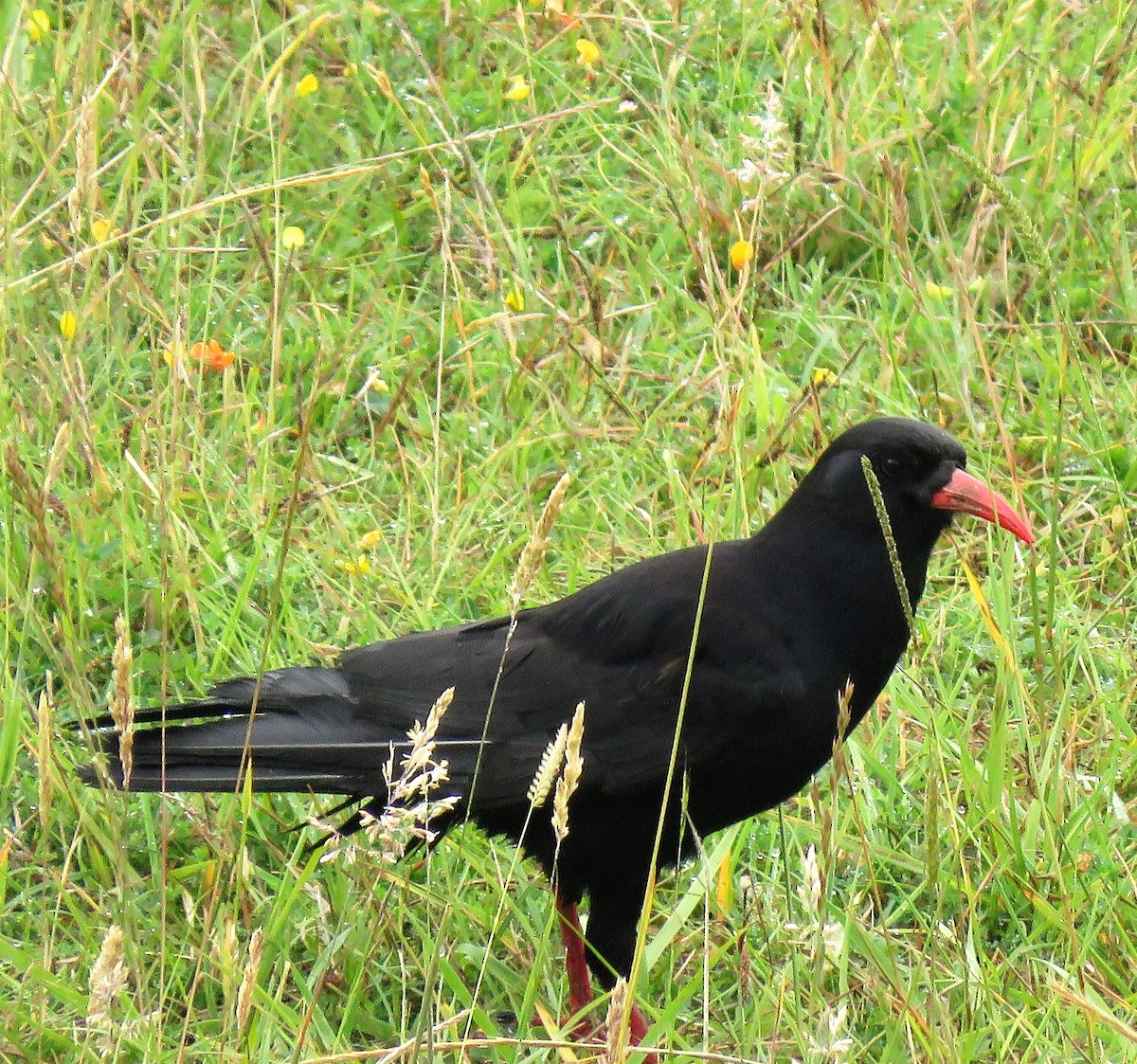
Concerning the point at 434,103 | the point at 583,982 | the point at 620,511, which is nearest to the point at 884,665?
the point at 583,982

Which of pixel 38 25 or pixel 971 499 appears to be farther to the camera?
pixel 38 25

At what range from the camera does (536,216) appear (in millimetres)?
5590

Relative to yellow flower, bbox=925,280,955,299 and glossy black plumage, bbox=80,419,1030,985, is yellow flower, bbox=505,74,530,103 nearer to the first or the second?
yellow flower, bbox=925,280,955,299

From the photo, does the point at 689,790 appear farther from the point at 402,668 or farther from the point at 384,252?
the point at 384,252

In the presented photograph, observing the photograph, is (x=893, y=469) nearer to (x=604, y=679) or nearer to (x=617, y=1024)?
(x=604, y=679)

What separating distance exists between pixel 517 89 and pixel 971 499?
2.76m

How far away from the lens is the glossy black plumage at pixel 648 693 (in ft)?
10.5

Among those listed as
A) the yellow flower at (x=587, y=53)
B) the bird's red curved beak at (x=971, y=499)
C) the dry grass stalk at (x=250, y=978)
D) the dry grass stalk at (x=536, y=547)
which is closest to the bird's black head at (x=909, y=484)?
the bird's red curved beak at (x=971, y=499)

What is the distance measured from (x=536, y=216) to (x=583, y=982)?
287 centimetres

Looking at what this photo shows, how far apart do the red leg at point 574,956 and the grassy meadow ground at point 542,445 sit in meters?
0.07

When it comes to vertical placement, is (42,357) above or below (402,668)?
above

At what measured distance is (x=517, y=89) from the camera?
220 inches

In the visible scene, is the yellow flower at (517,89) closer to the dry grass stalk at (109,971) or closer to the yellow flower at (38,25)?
the yellow flower at (38,25)

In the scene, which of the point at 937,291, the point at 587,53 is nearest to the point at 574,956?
the point at 937,291
